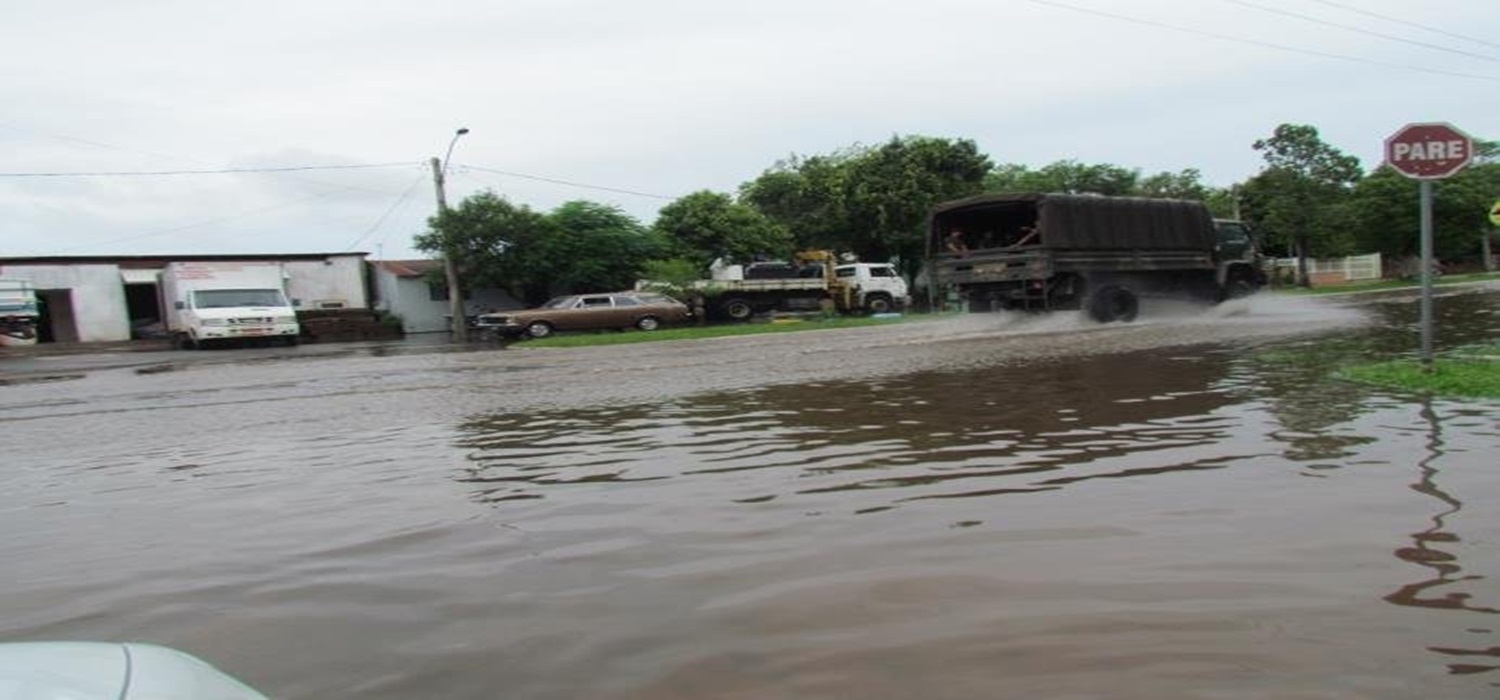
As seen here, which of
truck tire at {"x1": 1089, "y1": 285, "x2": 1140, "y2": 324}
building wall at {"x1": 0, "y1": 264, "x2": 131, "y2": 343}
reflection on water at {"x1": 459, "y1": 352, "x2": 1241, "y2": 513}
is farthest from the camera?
building wall at {"x1": 0, "y1": 264, "x2": 131, "y2": 343}

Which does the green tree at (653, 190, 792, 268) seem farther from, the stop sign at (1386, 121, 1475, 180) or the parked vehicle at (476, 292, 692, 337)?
the stop sign at (1386, 121, 1475, 180)

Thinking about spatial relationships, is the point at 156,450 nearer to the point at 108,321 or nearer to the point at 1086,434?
the point at 1086,434

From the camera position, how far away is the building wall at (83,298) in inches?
1299

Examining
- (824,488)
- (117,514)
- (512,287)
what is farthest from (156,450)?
Result: (512,287)

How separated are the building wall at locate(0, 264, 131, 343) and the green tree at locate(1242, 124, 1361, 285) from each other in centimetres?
4636

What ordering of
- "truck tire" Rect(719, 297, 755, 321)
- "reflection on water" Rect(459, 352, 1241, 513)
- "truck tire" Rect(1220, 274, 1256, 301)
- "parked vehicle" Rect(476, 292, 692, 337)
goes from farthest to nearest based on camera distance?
"truck tire" Rect(719, 297, 755, 321) → "parked vehicle" Rect(476, 292, 692, 337) → "truck tire" Rect(1220, 274, 1256, 301) → "reflection on water" Rect(459, 352, 1241, 513)

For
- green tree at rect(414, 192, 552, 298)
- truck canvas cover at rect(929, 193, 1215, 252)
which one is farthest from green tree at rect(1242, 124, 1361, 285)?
green tree at rect(414, 192, 552, 298)

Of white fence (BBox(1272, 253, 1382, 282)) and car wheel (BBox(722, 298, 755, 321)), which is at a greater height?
car wheel (BBox(722, 298, 755, 321))

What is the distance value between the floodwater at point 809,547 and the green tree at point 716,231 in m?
30.4

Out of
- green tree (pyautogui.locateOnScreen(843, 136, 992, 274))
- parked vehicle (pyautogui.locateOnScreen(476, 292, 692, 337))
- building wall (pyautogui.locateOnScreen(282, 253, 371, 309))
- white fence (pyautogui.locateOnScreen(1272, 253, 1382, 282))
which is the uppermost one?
green tree (pyautogui.locateOnScreen(843, 136, 992, 274))

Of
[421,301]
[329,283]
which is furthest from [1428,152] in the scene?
[329,283]

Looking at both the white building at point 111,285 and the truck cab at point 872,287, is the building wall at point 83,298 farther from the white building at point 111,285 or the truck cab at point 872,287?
the truck cab at point 872,287

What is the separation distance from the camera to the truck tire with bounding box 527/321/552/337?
2678 centimetres

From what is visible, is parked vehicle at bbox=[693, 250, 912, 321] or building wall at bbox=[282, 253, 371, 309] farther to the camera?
building wall at bbox=[282, 253, 371, 309]
